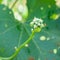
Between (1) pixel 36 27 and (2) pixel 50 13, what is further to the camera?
(2) pixel 50 13

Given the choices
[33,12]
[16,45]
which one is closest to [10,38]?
[16,45]

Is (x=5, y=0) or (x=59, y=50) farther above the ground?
(x=5, y=0)

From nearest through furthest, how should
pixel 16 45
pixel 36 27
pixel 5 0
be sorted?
pixel 36 27
pixel 16 45
pixel 5 0

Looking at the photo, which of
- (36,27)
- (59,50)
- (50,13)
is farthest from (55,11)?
(36,27)

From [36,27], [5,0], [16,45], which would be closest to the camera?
[36,27]

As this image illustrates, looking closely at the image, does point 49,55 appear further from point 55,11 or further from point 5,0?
point 5,0

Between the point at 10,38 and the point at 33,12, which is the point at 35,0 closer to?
the point at 33,12
